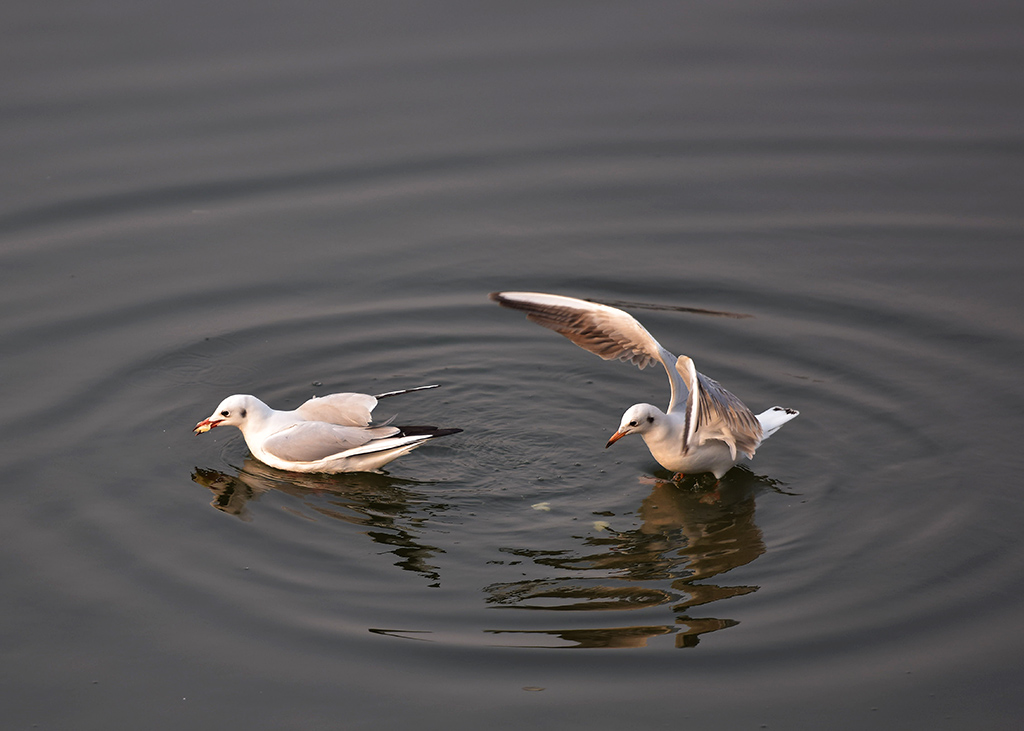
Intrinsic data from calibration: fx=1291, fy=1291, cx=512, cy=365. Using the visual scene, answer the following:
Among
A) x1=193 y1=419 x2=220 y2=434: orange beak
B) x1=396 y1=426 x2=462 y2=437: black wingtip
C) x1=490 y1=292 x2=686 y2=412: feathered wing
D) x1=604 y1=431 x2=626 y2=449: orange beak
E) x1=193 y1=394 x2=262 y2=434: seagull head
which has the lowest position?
x1=604 y1=431 x2=626 y2=449: orange beak

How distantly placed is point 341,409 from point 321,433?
0.30 m

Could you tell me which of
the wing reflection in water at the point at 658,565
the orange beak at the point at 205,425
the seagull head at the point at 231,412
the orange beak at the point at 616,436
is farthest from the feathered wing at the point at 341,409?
the wing reflection in water at the point at 658,565

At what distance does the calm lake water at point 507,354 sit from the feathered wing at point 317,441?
25cm

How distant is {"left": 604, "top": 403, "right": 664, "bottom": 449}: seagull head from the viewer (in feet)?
33.2

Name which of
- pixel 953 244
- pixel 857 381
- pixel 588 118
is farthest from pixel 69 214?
pixel 953 244

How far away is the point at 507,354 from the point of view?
11.9 metres

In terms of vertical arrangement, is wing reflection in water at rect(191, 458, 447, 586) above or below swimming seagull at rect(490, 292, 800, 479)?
below

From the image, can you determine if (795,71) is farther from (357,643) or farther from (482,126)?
(357,643)

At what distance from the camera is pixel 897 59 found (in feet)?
54.0

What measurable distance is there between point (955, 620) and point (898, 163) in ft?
24.8

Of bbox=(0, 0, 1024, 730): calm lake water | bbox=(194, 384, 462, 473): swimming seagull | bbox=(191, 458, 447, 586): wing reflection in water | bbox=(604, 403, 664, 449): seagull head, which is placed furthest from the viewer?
bbox=(194, 384, 462, 473): swimming seagull

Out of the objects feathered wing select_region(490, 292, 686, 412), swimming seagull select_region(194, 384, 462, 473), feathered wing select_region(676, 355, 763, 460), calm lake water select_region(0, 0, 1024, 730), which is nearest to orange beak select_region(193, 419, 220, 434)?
swimming seagull select_region(194, 384, 462, 473)

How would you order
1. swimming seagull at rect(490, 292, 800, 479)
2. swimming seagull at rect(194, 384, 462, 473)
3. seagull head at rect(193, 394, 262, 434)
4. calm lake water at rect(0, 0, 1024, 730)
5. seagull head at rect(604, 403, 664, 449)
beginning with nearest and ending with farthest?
calm lake water at rect(0, 0, 1024, 730) < swimming seagull at rect(490, 292, 800, 479) < seagull head at rect(604, 403, 664, 449) < swimming seagull at rect(194, 384, 462, 473) < seagull head at rect(193, 394, 262, 434)

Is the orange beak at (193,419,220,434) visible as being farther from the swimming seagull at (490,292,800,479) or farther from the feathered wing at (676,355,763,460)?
the feathered wing at (676,355,763,460)
